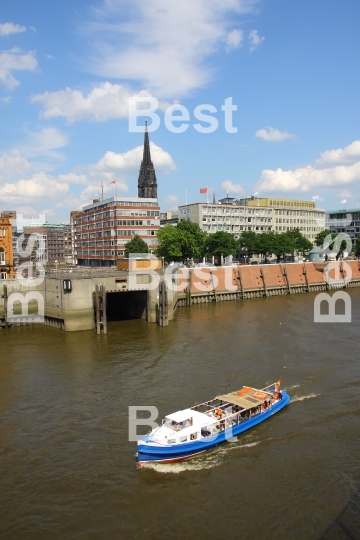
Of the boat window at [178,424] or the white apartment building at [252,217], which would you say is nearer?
the boat window at [178,424]

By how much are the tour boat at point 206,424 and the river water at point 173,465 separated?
22.8 inches

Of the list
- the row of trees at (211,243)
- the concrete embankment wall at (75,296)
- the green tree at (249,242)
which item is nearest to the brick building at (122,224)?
the row of trees at (211,243)

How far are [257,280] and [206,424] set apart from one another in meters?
62.6

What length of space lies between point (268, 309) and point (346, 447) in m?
45.3

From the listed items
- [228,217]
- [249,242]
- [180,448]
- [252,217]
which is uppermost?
[252,217]

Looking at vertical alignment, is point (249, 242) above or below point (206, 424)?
above

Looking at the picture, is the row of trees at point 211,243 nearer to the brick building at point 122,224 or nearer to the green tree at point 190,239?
the green tree at point 190,239

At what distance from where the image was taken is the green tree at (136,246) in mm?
111062

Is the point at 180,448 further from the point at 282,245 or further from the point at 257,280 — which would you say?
the point at 282,245

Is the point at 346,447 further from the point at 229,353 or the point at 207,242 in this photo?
the point at 207,242

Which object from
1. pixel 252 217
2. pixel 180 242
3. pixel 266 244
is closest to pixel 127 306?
pixel 180 242

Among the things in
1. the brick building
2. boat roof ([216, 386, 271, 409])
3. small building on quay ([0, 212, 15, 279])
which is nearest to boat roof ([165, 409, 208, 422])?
boat roof ([216, 386, 271, 409])

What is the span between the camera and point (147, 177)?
15588 centimetres

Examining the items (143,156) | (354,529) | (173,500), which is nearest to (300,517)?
(354,529)
